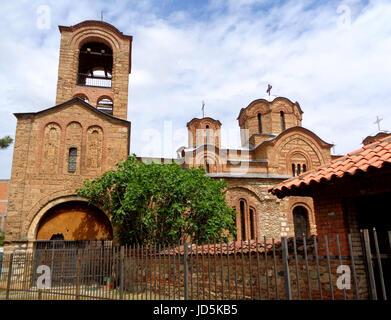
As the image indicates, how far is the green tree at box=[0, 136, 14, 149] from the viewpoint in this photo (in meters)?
11.6

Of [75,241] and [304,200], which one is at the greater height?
[304,200]

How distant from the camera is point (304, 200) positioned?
51.9 feet

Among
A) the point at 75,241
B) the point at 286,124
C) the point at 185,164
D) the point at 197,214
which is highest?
the point at 286,124

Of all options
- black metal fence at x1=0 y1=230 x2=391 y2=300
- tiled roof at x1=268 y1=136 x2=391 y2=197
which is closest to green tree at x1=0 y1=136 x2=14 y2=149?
black metal fence at x1=0 y1=230 x2=391 y2=300

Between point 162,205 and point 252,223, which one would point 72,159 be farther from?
point 252,223

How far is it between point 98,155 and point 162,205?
→ 4.02 metres

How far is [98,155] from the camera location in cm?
1219

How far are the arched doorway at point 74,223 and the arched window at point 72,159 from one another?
1364 millimetres

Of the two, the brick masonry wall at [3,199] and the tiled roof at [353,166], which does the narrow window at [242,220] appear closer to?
the tiled roof at [353,166]

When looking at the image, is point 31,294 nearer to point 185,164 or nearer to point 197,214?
point 197,214

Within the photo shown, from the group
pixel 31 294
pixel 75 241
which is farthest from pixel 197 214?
pixel 31 294

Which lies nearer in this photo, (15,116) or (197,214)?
(197,214)

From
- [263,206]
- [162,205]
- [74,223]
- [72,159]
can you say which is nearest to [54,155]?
[72,159]
